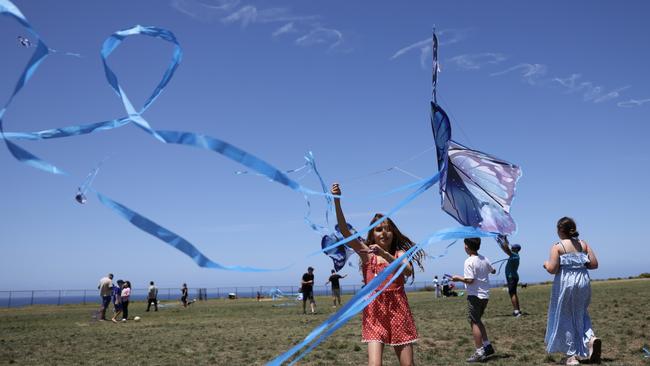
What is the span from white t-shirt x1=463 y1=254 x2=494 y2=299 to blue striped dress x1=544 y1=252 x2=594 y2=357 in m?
1.02

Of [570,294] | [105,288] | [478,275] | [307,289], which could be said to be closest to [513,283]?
[478,275]

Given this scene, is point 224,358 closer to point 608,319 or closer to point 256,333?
point 256,333

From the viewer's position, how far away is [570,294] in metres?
6.35

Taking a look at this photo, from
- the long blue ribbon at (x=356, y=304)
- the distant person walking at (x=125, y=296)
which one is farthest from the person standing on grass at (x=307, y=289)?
the long blue ribbon at (x=356, y=304)

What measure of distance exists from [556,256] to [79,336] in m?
10.7

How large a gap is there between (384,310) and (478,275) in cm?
333

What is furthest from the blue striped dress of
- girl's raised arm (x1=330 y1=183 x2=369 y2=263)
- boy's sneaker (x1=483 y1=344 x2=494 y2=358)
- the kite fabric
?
girl's raised arm (x1=330 y1=183 x2=369 y2=263)

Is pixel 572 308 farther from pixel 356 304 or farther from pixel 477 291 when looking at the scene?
pixel 356 304

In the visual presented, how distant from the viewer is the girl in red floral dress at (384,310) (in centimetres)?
431

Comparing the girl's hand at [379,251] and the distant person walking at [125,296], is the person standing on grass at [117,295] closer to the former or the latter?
the distant person walking at [125,296]

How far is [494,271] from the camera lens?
8039mm

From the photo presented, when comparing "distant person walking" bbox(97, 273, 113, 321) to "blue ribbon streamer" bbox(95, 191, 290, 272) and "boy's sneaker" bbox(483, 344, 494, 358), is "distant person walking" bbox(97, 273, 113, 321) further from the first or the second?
"blue ribbon streamer" bbox(95, 191, 290, 272)

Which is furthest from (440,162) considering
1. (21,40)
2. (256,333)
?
(256,333)

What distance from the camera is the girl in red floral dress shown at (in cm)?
431
